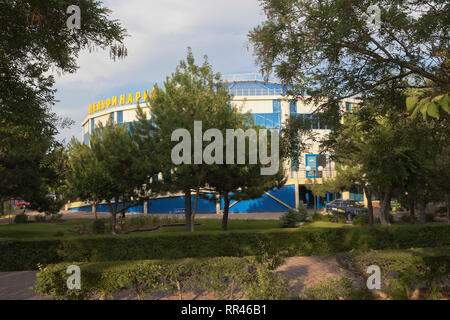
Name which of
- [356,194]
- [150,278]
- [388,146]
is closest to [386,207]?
[388,146]

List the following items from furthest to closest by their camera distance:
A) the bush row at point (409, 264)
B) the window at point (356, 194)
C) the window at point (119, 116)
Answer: the window at point (119, 116), the window at point (356, 194), the bush row at point (409, 264)

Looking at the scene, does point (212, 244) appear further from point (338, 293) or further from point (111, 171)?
point (111, 171)

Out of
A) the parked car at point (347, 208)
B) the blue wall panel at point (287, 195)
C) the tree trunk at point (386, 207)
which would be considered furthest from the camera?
the blue wall panel at point (287, 195)

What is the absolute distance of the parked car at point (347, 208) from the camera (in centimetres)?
2819

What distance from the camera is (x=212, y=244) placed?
11.9m

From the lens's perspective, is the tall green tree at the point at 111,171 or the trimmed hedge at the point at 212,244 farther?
the tall green tree at the point at 111,171

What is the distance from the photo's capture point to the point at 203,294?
22.5 feet

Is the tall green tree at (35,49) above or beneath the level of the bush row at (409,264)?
above

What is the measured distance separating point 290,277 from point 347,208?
2212 centimetres

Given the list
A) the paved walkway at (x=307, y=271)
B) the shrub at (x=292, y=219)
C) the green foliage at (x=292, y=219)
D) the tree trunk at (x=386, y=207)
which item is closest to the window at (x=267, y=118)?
the green foliage at (x=292, y=219)

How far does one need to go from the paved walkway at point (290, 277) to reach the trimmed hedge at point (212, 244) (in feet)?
2.19

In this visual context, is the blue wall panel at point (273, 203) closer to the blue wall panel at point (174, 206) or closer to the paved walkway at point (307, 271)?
the blue wall panel at point (174, 206)

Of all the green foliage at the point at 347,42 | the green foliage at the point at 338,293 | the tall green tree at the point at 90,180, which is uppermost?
the green foliage at the point at 347,42

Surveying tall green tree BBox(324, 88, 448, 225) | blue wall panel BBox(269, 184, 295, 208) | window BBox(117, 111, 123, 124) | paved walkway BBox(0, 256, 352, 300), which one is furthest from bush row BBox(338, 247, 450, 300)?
window BBox(117, 111, 123, 124)
